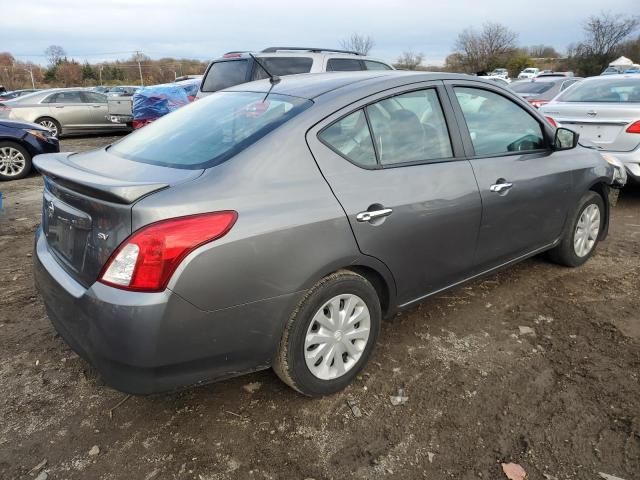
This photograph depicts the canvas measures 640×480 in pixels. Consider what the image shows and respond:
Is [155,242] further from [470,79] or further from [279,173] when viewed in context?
[470,79]

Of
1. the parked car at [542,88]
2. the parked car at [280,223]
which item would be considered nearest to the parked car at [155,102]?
the parked car at [542,88]

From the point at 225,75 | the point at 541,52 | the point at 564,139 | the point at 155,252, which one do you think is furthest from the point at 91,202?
the point at 541,52

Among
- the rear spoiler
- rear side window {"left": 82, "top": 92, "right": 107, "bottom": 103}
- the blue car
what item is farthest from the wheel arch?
rear side window {"left": 82, "top": 92, "right": 107, "bottom": 103}

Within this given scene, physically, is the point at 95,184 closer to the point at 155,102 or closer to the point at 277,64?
the point at 277,64

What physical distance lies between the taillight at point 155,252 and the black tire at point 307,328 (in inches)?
23.5

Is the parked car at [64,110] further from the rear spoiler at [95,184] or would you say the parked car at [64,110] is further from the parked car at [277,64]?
the rear spoiler at [95,184]

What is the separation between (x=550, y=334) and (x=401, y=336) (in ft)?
3.16

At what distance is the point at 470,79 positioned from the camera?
3143 millimetres

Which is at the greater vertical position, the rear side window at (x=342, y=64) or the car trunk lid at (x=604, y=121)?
the rear side window at (x=342, y=64)

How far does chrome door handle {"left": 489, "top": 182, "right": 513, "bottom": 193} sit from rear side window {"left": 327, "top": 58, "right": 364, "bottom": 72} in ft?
17.9

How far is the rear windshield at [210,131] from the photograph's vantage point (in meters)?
2.29

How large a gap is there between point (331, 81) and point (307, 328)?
4.58ft

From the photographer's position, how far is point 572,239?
3936 millimetres

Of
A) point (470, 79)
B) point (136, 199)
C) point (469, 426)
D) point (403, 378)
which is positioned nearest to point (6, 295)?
point (136, 199)
